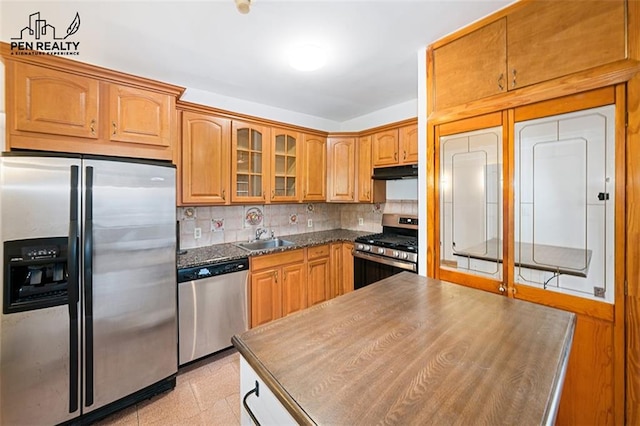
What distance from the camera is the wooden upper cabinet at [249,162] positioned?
8.86 feet

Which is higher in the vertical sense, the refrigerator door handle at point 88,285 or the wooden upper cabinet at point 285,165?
the wooden upper cabinet at point 285,165

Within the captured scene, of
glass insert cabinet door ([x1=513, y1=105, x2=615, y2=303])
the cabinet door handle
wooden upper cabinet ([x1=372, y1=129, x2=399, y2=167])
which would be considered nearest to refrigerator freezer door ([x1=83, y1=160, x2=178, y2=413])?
the cabinet door handle

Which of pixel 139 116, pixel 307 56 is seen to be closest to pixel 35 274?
pixel 139 116

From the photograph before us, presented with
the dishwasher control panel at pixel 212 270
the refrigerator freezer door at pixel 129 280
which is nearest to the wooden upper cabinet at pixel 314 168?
the dishwasher control panel at pixel 212 270

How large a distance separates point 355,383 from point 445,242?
1463 millimetres

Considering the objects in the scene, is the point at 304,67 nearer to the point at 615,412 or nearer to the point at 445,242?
the point at 445,242

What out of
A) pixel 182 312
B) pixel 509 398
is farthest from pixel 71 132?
Result: pixel 509 398

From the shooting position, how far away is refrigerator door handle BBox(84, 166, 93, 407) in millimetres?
1594

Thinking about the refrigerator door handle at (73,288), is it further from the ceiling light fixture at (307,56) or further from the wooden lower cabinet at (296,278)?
the ceiling light fixture at (307,56)

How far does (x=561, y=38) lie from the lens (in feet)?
4.51

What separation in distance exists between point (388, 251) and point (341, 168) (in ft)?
4.31

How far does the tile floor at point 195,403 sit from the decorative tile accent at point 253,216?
152 centimetres

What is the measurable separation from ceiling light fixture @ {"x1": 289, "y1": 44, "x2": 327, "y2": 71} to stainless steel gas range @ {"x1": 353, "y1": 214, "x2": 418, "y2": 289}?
183cm

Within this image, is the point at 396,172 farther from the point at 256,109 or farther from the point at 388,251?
the point at 256,109
